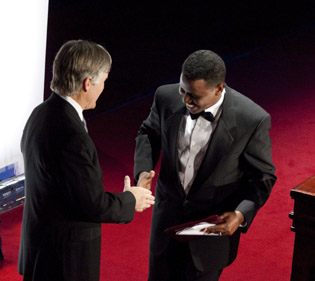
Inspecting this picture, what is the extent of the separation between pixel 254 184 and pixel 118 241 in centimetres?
171

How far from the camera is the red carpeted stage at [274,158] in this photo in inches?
142

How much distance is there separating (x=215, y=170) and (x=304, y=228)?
→ 485 millimetres

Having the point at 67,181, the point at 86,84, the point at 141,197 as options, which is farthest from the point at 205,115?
the point at 67,181

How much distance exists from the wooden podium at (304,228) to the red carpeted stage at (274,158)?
4.53ft

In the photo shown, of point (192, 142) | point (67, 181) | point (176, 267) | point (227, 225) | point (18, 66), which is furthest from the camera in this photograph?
point (18, 66)

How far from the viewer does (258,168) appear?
93.4 inches

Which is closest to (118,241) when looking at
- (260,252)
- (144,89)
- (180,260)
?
(260,252)

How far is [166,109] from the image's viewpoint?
255 centimetres

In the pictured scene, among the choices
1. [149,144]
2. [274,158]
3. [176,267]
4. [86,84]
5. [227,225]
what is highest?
[86,84]

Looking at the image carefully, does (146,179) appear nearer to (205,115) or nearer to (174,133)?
(174,133)

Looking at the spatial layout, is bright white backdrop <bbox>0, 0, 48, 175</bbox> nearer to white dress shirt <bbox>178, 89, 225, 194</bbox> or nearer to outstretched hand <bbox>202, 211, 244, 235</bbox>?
white dress shirt <bbox>178, 89, 225, 194</bbox>

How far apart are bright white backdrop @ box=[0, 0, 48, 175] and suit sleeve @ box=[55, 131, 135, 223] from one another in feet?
5.46

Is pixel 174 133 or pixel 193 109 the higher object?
pixel 193 109

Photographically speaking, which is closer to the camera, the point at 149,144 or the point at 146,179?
the point at 146,179
